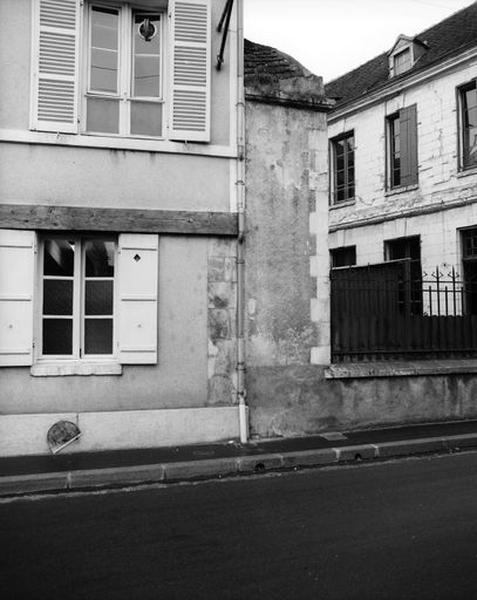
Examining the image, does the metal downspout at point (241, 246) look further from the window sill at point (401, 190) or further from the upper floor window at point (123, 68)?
the window sill at point (401, 190)

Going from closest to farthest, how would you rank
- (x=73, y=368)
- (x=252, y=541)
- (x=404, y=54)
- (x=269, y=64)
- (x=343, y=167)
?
(x=252, y=541) → (x=73, y=368) → (x=269, y=64) → (x=404, y=54) → (x=343, y=167)

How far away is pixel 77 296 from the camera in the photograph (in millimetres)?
7887

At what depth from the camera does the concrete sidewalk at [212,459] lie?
6332 mm

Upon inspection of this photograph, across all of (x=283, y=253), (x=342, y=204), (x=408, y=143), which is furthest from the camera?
(x=342, y=204)

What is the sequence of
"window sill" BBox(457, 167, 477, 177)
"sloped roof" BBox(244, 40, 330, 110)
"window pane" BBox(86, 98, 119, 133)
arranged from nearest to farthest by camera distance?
"window pane" BBox(86, 98, 119, 133)
"sloped roof" BBox(244, 40, 330, 110)
"window sill" BBox(457, 167, 477, 177)

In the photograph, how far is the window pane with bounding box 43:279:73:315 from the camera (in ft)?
25.7

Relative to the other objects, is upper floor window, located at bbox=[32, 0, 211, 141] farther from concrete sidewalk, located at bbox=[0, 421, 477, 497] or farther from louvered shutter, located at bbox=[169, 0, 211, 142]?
concrete sidewalk, located at bbox=[0, 421, 477, 497]

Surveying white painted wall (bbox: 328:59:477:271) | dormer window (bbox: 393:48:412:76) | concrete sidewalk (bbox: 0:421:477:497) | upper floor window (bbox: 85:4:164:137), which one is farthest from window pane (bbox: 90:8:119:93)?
dormer window (bbox: 393:48:412:76)

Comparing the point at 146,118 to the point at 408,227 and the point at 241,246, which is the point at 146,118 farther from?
the point at 408,227

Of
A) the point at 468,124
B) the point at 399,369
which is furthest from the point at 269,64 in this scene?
the point at 468,124

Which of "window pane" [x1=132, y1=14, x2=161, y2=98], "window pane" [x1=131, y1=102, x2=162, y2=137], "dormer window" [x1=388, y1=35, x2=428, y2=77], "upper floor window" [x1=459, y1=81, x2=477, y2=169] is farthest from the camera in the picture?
"dormer window" [x1=388, y1=35, x2=428, y2=77]

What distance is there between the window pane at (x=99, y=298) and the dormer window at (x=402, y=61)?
12600 mm

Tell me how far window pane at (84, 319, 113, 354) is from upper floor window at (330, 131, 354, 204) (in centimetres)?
1185

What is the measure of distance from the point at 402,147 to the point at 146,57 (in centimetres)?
1021
